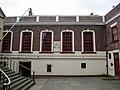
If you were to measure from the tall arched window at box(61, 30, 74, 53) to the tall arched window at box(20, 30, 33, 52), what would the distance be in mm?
3658

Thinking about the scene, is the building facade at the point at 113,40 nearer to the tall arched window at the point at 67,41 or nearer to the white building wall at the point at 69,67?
the white building wall at the point at 69,67

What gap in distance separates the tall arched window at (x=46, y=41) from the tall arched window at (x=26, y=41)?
1.27 m

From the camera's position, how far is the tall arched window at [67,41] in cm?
1777

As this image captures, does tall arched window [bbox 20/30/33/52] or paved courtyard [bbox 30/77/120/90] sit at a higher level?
tall arched window [bbox 20/30/33/52]

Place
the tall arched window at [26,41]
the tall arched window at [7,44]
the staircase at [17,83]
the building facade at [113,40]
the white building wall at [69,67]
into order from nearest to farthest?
the staircase at [17,83], the building facade at [113,40], the white building wall at [69,67], the tall arched window at [26,41], the tall arched window at [7,44]

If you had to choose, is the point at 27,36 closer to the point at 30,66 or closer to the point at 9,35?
the point at 9,35

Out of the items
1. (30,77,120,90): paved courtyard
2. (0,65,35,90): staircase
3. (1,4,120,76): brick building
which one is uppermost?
(1,4,120,76): brick building

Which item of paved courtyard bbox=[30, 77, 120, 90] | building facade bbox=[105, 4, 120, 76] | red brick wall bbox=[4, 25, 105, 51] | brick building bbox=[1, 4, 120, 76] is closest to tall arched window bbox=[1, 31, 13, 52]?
brick building bbox=[1, 4, 120, 76]

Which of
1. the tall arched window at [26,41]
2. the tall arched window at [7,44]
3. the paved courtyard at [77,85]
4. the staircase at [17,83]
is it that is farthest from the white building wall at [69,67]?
the staircase at [17,83]

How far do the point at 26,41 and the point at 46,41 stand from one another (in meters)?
2.33

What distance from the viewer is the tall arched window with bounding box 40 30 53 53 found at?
1778cm

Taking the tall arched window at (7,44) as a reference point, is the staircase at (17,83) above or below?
below

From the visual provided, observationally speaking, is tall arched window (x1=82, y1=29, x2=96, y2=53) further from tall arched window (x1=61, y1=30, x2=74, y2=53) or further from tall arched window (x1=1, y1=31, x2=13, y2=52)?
tall arched window (x1=1, y1=31, x2=13, y2=52)

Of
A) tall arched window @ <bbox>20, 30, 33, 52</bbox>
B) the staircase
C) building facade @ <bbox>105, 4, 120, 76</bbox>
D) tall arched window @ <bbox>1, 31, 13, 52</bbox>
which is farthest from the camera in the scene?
tall arched window @ <bbox>1, 31, 13, 52</bbox>
